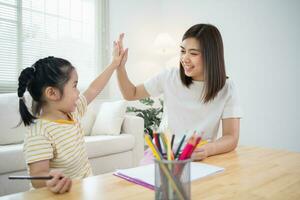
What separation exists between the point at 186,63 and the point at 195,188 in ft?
2.41

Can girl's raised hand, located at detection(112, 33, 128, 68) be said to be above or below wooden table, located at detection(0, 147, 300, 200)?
above

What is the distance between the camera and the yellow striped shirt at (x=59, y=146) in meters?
0.81

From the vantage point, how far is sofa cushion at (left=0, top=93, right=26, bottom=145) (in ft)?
7.74

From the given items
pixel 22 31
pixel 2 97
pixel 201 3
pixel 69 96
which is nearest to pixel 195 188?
pixel 69 96

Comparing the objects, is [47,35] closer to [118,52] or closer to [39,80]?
[118,52]

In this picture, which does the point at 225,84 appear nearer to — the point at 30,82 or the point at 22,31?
the point at 30,82

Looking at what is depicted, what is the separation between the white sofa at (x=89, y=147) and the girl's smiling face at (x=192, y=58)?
1.45 m

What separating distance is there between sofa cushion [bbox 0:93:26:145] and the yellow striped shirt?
164 centimetres

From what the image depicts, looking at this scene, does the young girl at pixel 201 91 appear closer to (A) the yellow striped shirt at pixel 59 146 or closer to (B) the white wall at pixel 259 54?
(A) the yellow striped shirt at pixel 59 146

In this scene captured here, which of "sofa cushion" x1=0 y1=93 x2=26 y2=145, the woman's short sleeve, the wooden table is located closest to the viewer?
the wooden table

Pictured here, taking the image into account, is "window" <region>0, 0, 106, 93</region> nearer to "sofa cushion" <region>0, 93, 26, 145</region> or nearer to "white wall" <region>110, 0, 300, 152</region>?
"white wall" <region>110, 0, 300, 152</region>

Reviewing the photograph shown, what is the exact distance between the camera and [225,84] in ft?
4.12

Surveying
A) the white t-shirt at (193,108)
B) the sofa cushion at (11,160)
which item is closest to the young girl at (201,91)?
the white t-shirt at (193,108)

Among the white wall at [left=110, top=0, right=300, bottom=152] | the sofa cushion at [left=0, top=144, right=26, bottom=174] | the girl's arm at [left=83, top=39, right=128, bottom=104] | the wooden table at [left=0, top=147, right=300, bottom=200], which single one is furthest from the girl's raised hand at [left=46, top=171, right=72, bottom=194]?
the white wall at [left=110, top=0, right=300, bottom=152]
